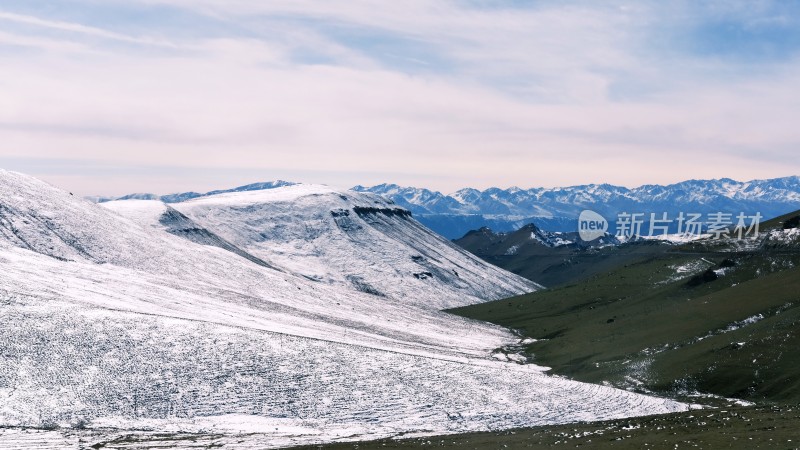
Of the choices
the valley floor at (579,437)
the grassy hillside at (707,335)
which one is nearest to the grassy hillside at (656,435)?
the valley floor at (579,437)

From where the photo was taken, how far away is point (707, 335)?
11962cm

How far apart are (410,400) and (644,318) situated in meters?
76.6

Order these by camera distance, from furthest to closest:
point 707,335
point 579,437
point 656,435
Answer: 1. point 707,335
2. point 579,437
3. point 656,435

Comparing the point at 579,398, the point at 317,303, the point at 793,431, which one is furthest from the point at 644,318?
the point at 793,431

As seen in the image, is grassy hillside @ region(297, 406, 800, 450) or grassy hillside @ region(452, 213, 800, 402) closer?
grassy hillside @ region(297, 406, 800, 450)

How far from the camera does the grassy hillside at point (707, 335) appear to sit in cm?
9550

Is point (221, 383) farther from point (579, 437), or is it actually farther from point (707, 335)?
point (707, 335)

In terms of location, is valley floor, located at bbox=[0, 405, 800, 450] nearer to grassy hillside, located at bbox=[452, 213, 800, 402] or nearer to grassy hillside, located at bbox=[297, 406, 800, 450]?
grassy hillside, located at bbox=[297, 406, 800, 450]

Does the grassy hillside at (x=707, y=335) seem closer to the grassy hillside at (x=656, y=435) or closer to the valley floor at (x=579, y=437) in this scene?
the valley floor at (x=579, y=437)

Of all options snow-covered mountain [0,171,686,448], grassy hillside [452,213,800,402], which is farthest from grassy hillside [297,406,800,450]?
grassy hillside [452,213,800,402]

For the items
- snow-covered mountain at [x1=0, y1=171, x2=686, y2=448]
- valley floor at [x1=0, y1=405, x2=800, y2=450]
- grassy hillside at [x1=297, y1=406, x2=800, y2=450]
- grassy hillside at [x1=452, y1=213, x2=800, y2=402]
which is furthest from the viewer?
grassy hillside at [x1=452, y1=213, x2=800, y2=402]

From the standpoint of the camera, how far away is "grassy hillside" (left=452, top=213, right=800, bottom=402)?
9550 centimetres

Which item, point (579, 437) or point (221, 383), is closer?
point (579, 437)

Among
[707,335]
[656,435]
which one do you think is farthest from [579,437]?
[707,335]
